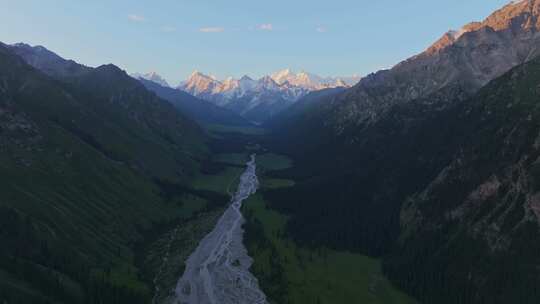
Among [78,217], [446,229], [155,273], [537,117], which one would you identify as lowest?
[155,273]

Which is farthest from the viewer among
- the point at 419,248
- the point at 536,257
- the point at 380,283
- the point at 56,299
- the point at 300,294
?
the point at 419,248

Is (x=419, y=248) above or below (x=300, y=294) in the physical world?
above

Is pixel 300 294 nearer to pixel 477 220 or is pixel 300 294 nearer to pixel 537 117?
pixel 477 220

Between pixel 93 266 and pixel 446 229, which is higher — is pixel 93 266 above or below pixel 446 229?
below

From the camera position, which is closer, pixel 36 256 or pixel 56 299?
pixel 56 299

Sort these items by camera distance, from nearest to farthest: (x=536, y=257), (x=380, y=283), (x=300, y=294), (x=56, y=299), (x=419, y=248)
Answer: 1. (x=56, y=299)
2. (x=536, y=257)
3. (x=300, y=294)
4. (x=380, y=283)
5. (x=419, y=248)

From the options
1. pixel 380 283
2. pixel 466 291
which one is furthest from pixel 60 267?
pixel 466 291

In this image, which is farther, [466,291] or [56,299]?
[466,291]

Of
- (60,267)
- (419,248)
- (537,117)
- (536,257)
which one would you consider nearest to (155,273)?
(60,267)

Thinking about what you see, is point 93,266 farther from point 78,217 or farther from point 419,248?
point 419,248
